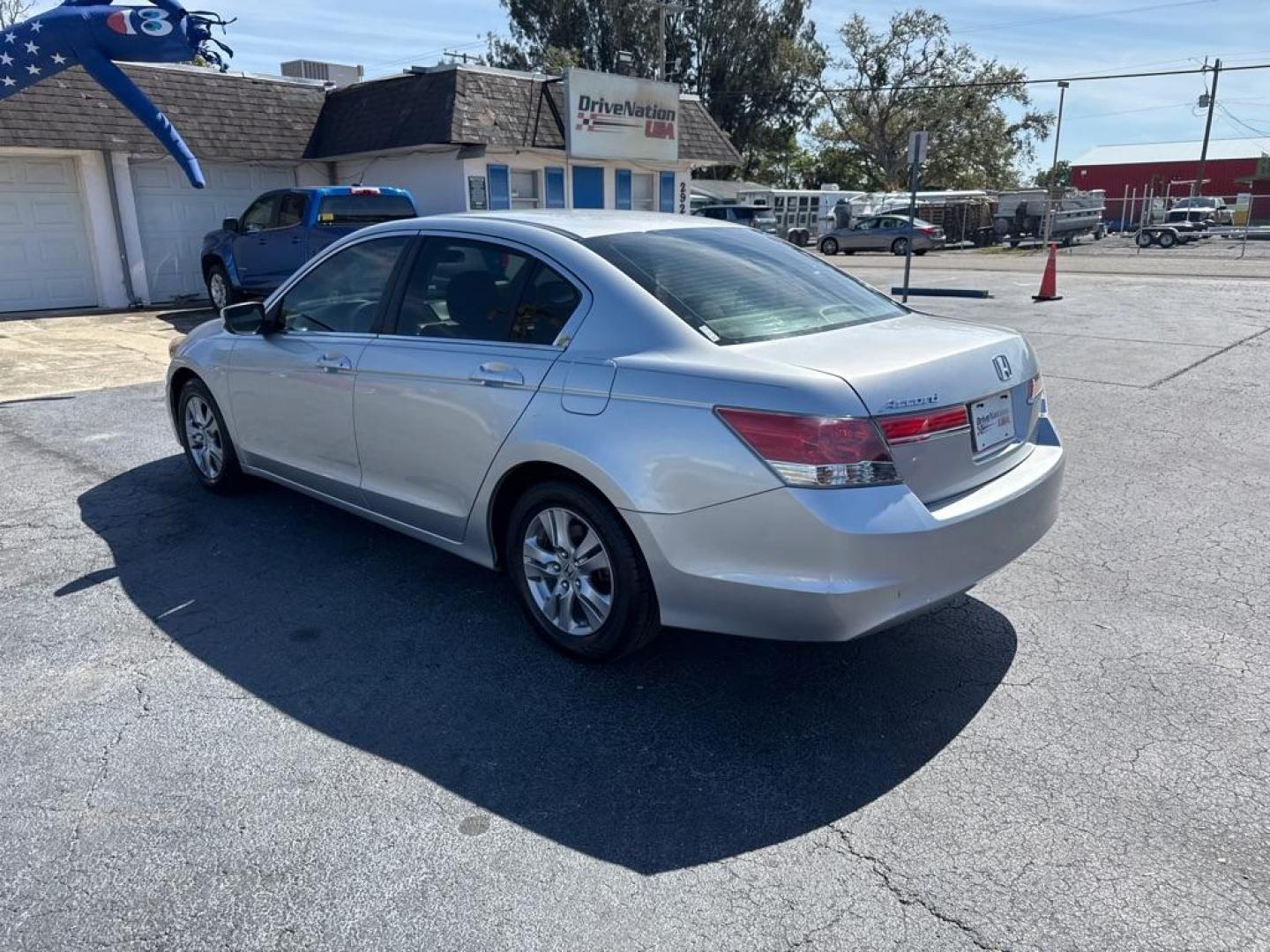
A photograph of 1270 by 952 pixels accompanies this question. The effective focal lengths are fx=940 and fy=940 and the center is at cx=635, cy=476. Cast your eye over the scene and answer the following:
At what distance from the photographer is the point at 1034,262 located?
27750 millimetres

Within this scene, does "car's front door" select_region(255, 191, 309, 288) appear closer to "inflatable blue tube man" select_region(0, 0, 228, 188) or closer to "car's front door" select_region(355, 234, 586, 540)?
"inflatable blue tube man" select_region(0, 0, 228, 188)

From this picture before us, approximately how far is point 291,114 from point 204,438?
49.3ft

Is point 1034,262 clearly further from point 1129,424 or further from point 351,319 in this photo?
point 351,319

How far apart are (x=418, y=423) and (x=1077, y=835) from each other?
2.91 m

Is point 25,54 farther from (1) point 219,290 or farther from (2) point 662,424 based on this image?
(2) point 662,424

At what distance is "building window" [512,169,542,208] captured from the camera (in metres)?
19.0

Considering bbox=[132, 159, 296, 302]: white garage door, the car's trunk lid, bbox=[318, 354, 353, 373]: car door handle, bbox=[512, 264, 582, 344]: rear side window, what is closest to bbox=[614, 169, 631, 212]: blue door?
bbox=[132, 159, 296, 302]: white garage door

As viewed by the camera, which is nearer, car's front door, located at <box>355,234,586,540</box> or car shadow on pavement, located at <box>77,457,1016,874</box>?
car shadow on pavement, located at <box>77,457,1016,874</box>

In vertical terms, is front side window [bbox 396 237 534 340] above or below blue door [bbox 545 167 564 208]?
below

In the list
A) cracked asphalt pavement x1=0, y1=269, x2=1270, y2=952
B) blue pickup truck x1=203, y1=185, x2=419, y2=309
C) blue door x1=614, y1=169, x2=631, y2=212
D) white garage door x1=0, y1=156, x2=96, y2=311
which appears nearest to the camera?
cracked asphalt pavement x1=0, y1=269, x2=1270, y2=952

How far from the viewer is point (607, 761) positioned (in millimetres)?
3121

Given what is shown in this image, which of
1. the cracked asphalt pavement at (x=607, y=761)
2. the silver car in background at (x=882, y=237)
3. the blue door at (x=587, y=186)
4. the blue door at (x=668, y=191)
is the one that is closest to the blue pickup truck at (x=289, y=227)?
the blue door at (x=587, y=186)

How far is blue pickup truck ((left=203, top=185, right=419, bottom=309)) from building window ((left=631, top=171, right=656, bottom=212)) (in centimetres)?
847

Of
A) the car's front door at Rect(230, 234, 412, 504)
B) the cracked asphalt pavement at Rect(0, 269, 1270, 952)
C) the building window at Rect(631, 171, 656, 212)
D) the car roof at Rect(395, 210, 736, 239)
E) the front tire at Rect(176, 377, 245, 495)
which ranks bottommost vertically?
the cracked asphalt pavement at Rect(0, 269, 1270, 952)
